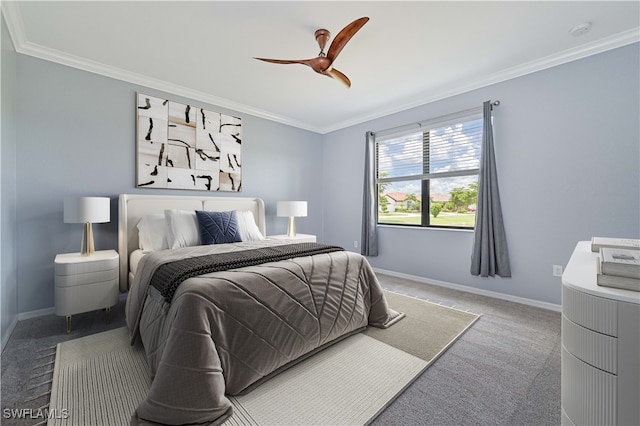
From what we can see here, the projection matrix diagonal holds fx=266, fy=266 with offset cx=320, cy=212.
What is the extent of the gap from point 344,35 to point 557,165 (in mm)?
2540

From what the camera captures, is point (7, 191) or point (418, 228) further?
point (418, 228)

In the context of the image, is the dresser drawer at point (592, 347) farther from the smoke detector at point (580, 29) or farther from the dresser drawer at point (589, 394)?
the smoke detector at point (580, 29)

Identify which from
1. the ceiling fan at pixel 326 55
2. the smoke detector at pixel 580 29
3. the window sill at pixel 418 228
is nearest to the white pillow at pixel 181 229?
the ceiling fan at pixel 326 55

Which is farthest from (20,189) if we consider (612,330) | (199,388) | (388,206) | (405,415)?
(388,206)

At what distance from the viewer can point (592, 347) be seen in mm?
757

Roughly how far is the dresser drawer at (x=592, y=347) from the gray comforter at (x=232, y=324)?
4.36ft

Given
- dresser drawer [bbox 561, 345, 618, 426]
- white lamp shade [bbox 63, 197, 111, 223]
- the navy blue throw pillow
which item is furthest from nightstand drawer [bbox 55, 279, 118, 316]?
dresser drawer [bbox 561, 345, 618, 426]

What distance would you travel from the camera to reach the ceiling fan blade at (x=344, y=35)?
5.96 feet

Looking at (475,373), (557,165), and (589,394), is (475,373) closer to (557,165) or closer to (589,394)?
(589,394)

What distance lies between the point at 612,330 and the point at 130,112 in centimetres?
403

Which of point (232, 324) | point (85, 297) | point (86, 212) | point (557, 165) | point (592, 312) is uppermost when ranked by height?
point (557, 165)

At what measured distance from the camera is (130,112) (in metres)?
3.04

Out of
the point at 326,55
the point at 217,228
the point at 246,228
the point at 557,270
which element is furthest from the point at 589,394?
the point at 246,228

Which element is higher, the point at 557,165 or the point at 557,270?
the point at 557,165
